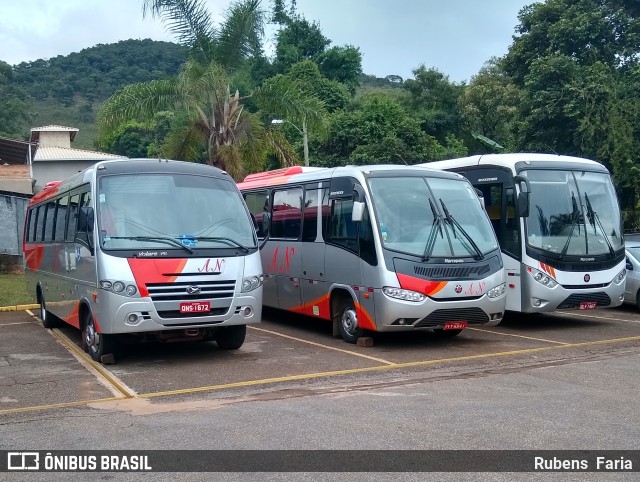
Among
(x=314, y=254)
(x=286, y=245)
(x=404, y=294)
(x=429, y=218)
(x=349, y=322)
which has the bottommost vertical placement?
(x=349, y=322)

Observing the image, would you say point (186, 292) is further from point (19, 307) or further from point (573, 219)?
point (19, 307)

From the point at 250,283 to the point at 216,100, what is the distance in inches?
462

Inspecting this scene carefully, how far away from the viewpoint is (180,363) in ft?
35.9

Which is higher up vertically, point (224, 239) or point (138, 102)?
point (138, 102)

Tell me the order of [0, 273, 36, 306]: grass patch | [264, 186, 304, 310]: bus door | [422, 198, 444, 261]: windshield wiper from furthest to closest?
[0, 273, 36, 306]: grass patch → [264, 186, 304, 310]: bus door → [422, 198, 444, 261]: windshield wiper

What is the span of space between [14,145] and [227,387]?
35.5 meters

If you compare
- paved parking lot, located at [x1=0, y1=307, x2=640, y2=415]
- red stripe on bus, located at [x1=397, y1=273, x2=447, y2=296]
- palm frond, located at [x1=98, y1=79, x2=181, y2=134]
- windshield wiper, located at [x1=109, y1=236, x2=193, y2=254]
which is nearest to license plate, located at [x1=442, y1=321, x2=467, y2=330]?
paved parking lot, located at [x1=0, y1=307, x2=640, y2=415]

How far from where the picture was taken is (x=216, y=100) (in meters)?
21.4

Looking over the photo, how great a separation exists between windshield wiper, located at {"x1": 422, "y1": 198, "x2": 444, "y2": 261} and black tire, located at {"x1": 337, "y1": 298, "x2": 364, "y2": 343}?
1570mm

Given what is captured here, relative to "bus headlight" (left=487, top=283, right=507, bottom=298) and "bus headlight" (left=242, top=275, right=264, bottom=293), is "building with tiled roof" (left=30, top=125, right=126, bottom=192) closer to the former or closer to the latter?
"bus headlight" (left=242, top=275, right=264, bottom=293)

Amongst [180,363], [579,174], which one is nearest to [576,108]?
[579,174]

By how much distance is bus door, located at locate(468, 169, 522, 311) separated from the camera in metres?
14.1

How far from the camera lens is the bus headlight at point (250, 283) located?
34.9ft

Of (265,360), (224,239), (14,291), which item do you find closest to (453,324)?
(265,360)
